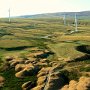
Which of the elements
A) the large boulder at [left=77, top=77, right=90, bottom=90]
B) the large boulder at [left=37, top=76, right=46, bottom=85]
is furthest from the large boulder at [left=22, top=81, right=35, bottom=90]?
the large boulder at [left=77, top=77, right=90, bottom=90]

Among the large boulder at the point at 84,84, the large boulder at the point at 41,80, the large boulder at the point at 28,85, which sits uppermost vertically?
the large boulder at the point at 84,84

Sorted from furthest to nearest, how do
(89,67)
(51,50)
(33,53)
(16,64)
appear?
(51,50) < (33,53) < (16,64) < (89,67)

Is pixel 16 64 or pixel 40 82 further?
pixel 16 64

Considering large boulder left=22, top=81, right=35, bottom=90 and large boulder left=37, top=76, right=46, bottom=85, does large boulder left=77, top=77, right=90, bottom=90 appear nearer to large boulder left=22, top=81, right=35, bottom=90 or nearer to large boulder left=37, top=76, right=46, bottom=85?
large boulder left=37, top=76, right=46, bottom=85

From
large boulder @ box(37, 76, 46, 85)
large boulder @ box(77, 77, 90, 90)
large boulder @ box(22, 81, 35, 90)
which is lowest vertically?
large boulder @ box(22, 81, 35, 90)

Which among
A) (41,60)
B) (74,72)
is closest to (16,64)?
(41,60)

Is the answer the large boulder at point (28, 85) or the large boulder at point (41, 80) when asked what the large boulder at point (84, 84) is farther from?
the large boulder at point (28, 85)

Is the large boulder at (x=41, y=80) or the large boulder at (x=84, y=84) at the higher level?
the large boulder at (x=84, y=84)

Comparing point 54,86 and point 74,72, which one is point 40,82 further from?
point 74,72

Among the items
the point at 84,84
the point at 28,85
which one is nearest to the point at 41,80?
the point at 28,85

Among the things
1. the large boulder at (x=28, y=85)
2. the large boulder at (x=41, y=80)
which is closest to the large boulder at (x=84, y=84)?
the large boulder at (x=41, y=80)

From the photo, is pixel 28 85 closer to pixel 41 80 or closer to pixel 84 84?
pixel 41 80
